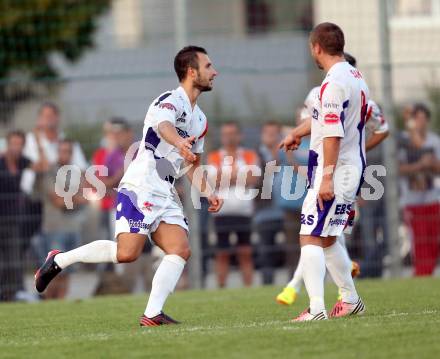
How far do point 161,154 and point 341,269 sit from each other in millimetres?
1565

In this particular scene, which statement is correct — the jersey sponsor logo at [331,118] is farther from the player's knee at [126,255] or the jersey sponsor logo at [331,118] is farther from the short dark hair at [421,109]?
the short dark hair at [421,109]

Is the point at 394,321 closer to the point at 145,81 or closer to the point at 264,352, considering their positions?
the point at 264,352

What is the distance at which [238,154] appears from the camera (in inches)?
589

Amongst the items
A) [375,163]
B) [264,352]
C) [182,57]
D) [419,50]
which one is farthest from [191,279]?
[264,352]

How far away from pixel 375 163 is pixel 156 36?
4.75 meters

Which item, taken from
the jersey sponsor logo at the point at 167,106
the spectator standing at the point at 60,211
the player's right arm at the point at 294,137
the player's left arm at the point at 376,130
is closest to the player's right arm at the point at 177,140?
the jersey sponsor logo at the point at 167,106

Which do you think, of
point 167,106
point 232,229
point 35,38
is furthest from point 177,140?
point 35,38

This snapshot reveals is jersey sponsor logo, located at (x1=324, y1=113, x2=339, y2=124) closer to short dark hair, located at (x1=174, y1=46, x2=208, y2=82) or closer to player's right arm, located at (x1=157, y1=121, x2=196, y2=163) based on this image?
player's right arm, located at (x1=157, y1=121, x2=196, y2=163)

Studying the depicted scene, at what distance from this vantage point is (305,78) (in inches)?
616

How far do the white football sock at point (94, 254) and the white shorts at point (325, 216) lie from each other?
1453 millimetres

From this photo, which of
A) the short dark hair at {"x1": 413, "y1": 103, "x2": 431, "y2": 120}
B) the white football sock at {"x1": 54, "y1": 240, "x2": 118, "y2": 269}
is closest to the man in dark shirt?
the short dark hair at {"x1": 413, "y1": 103, "x2": 431, "y2": 120}

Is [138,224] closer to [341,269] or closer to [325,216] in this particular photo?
[325,216]

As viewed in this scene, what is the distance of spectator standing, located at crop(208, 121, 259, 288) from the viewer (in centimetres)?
1488

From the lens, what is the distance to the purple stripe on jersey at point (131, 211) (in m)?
8.45
